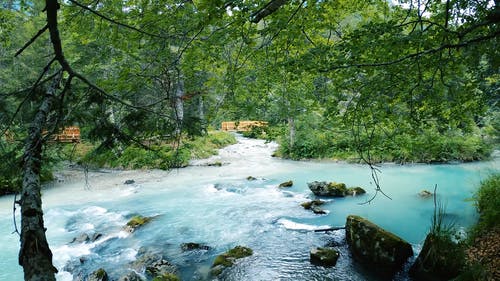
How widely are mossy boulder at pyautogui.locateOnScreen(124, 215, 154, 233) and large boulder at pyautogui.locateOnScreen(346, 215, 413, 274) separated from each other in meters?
5.87

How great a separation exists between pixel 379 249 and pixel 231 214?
5046mm

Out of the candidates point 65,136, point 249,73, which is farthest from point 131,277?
point 249,73

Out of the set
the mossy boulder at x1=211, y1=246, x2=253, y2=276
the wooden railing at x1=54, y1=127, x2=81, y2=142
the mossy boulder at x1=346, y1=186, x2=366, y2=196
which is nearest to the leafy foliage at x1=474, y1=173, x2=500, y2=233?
the mossy boulder at x1=346, y1=186, x2=366, y2=196

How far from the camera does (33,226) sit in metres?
1.80

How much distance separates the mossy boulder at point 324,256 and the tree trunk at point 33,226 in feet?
18.7

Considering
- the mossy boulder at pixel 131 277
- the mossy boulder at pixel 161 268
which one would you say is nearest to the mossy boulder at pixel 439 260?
the mossy boulder at pixel 161 268

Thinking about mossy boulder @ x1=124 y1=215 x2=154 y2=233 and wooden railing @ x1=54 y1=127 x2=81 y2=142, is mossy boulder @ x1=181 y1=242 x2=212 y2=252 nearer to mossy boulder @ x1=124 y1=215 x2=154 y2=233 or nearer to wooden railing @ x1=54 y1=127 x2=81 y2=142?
mossy boulder @ x1=124 y1=215 x2=154 y2=233

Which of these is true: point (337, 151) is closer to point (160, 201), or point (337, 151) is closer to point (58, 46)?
point (160, 201)

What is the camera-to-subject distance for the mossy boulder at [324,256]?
6.55 metres

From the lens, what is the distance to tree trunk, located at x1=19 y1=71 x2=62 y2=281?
5.41 feet

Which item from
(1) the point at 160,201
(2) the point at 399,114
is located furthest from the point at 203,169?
(2) the point at 399,114

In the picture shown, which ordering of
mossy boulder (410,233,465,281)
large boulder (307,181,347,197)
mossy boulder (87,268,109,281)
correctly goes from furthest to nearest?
large boulder (307,181,347,197)
mossy boulder (87,268,109,281)
mossy boulder (410,233,465,281)

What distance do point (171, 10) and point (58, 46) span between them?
2814 mm

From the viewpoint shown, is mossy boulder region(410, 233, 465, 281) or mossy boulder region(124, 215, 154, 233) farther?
mossy boulder region(124, 215, 154, 233)
